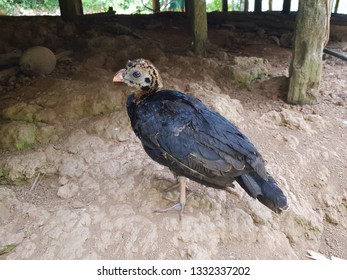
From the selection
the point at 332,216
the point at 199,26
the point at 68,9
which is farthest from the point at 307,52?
the point at 68,9

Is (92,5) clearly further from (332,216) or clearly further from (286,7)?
(332,216)

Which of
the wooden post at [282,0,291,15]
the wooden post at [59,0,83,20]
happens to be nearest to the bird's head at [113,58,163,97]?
the wooden post at [59,0,83,20]

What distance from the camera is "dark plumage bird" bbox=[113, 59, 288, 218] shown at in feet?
8.95

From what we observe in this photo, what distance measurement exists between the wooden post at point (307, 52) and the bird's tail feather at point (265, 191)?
110 inches

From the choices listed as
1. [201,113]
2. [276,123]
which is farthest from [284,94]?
[201,113]

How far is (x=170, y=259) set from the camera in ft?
8.84

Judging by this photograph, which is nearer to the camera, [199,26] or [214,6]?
[199,26]

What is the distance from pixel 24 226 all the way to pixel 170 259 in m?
1.39

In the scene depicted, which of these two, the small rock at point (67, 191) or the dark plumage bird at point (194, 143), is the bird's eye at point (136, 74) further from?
the small rock at point (67, 191)

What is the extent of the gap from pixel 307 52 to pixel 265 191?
3.05m

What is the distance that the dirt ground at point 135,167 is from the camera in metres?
2.89

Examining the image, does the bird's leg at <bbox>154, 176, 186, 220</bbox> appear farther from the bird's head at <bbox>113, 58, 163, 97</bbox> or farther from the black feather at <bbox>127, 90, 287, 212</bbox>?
the bird's head at <bbox>113, 58, 163, 97</bbox>

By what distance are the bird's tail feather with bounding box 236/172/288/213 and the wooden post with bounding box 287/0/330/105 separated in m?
2.79

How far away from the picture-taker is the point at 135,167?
11.9 feet
